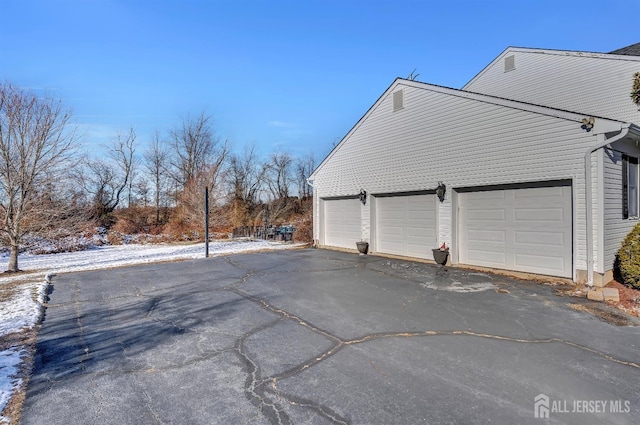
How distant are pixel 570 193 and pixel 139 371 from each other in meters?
8.04

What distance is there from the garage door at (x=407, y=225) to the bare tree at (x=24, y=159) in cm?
1073

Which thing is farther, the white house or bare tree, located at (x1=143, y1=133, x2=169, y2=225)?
bare tree, located at (x1=143, y1=133, x2=169, y2=225)

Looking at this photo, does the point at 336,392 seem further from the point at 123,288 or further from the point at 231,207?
the point at 231,207

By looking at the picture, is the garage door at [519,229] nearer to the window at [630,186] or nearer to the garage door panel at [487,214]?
the garage door panel at [487,214]

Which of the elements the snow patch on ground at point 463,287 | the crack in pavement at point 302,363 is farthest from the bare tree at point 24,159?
the snow patch on ground at point 463,287

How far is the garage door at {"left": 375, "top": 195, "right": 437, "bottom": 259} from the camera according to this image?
9.28 m

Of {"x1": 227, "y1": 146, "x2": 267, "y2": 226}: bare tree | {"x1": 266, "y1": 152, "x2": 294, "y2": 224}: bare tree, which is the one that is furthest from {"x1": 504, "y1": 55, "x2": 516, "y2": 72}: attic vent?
{"x1": 266, "y1": 152, "x2": 294, "y2": 224}: bare tree

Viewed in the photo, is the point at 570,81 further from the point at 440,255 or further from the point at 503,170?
the point at 440,255

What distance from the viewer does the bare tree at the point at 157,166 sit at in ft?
85.5

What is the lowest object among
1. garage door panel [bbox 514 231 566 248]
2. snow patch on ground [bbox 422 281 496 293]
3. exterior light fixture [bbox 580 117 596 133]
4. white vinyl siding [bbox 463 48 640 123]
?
snow patch on ground [bbox 422 281 496 293]

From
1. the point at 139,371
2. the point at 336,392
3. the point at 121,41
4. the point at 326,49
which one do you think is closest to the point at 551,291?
the point at 336,392

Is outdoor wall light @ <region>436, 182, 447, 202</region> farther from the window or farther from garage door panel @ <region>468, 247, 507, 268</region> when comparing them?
the window

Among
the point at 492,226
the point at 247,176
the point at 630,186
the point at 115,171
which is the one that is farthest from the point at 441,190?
the point at 115,171

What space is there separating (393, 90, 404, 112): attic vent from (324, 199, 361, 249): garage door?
361 centimetres
